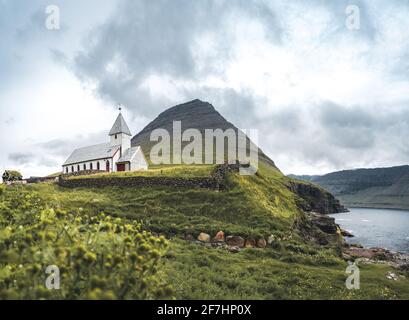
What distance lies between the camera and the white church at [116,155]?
65.4m

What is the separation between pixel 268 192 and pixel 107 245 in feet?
132

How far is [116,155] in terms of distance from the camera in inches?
2682

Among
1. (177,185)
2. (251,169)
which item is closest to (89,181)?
(177,185)

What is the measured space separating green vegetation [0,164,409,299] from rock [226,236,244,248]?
2.47 feet

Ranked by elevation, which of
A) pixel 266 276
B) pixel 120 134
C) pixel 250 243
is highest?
pixel 120 134

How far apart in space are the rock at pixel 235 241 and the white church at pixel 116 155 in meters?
41.5

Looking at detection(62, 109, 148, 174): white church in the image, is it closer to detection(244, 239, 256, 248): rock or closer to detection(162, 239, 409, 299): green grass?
detection(244, 239, 256, 248): rock

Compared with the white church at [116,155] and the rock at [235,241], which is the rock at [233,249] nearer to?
the rock at [235,241]

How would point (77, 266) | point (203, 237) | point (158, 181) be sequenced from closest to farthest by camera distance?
1. point (77, 266)
2. point (203, 237)
3. point (158, 181)

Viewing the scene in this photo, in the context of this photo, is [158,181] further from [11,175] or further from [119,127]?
[11,175]

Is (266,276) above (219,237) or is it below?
below

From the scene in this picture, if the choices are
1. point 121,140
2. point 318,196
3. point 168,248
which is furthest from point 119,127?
point 318,196

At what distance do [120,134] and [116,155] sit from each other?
493 centimetres
